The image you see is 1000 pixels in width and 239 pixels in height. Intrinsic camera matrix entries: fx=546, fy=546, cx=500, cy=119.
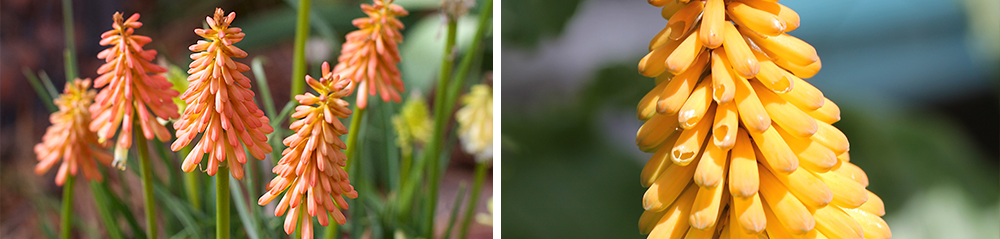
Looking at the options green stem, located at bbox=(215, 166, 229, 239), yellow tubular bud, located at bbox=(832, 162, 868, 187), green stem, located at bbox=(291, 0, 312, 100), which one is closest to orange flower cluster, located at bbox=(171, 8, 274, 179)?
green stem, located at bbox=(215, 166, 229, 239)

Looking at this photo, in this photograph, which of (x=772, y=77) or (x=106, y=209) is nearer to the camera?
(x=772, y=77)

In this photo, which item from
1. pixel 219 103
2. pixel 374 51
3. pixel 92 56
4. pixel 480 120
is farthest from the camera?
pixel 92 56

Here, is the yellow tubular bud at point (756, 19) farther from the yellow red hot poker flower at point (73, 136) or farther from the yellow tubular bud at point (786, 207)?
the yellow red hot poker flower at point (73, 136)

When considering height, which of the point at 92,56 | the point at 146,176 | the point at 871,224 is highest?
the point at 92,56

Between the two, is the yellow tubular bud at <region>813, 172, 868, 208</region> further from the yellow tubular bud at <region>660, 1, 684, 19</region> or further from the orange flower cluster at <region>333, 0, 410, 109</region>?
the orange flower cluster at <region>333, 0, 410, 109</region>

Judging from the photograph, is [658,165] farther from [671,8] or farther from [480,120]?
[480,120]

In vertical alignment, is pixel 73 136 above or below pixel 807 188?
above

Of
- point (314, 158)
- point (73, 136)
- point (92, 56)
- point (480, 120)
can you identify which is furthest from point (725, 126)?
point (92, 56)
